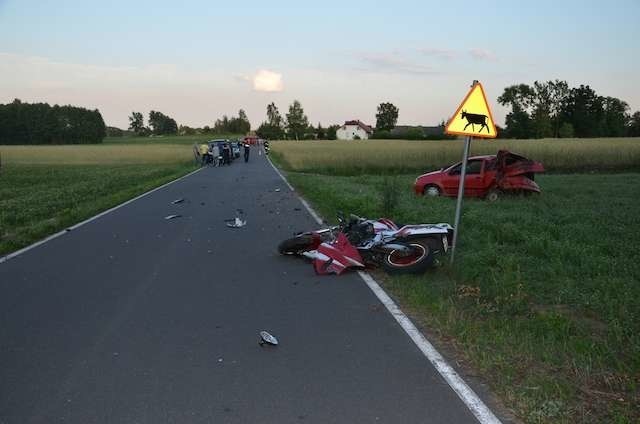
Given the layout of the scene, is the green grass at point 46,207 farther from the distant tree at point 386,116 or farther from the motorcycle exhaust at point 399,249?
the distant tree at point 386,116

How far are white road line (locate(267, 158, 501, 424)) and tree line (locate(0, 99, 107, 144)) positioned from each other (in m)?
130

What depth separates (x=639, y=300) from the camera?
627cm

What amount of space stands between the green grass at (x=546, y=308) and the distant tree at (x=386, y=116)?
13822 cm

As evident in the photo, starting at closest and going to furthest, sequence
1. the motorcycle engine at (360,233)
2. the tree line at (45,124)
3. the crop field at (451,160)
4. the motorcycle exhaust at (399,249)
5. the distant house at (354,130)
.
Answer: the motorcycle exhaust at (399,249) → the motorcycle engine at (360,233) → the crop field at (451,160) → the tree line at (45,124) → the distant house at (354,130)

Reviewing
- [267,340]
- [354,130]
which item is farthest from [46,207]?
[354,130]

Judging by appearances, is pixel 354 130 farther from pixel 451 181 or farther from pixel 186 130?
pixel 451 181

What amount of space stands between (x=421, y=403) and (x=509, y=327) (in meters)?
1.96

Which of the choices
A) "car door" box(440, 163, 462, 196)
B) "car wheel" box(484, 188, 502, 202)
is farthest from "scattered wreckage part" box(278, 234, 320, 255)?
"car door" box(440, 163, 462, 196)

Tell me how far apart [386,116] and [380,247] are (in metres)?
143

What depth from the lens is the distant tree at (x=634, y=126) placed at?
108 m

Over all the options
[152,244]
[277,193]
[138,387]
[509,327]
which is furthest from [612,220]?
[277,193]

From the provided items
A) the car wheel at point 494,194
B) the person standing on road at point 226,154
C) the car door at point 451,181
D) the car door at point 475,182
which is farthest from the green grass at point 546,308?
the person standing on road at point 226,154

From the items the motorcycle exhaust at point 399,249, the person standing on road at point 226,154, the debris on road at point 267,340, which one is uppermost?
the motorcycle exhaust at point 399,249

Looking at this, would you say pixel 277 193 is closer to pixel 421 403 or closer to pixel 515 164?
pixel 515 164
